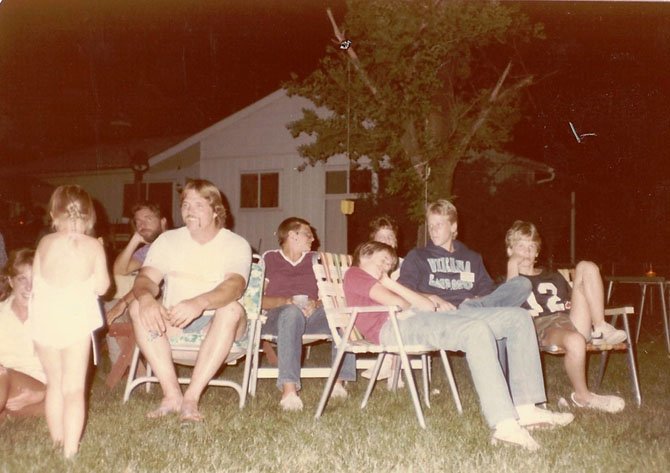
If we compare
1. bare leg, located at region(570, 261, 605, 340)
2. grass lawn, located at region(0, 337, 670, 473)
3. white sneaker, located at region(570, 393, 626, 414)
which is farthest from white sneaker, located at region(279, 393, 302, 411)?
bare leg, located at region(570, 261, 605, 340)

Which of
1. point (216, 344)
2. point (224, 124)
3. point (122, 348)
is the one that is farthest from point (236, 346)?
point (224, 124)

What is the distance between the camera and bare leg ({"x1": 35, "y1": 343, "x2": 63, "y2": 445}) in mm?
3047

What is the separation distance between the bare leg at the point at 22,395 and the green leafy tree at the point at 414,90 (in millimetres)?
9056

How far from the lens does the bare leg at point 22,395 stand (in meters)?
3.76

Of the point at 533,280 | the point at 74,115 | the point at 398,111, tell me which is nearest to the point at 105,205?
the point at 74,115

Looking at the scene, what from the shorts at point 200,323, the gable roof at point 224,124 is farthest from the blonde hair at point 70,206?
the gable roof at point 224,124

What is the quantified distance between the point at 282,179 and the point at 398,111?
5.18 m

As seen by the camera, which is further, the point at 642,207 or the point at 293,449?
the point at 642,207

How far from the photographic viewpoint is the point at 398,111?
12.2 meters

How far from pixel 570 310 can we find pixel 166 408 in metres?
2.67

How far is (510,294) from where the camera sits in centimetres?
410

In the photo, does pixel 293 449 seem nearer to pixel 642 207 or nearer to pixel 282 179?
pixel 282 179

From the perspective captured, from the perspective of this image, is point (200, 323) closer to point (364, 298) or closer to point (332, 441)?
point (364, 298)

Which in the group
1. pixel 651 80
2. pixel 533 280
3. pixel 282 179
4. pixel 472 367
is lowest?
pixel 472 367
